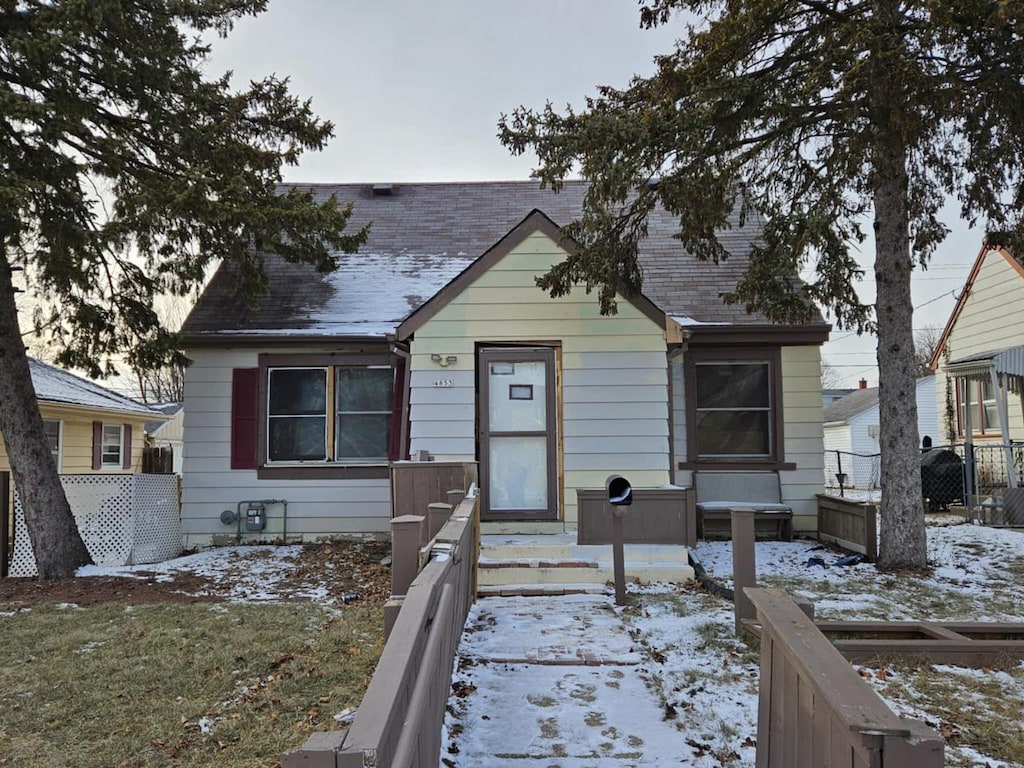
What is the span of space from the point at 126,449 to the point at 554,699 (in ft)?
62.0

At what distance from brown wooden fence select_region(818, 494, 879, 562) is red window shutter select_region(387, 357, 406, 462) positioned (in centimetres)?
564

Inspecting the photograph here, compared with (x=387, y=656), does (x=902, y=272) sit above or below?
above

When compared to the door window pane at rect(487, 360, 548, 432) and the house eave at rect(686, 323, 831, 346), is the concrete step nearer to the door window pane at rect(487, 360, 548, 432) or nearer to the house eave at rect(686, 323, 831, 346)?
the door window pane at rect(487, 360, 548, 432)

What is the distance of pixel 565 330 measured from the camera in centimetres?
823

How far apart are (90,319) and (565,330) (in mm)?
5939

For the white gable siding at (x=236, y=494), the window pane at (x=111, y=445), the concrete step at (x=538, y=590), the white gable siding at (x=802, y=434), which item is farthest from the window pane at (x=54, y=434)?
the white gable siding at (x=802, y=434)

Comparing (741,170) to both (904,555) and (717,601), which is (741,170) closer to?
(904,555)

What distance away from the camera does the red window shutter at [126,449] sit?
1936 centimetres

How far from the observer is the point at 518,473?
8.16 metres

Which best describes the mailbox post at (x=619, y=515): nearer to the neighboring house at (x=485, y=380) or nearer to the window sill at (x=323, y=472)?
the neighboring house at (x=485, y=380)

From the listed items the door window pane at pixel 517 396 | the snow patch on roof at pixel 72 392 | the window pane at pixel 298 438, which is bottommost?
the window pane at pixel 298 438

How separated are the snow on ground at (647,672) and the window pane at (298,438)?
4.73m

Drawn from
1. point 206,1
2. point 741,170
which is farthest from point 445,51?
point 741,170

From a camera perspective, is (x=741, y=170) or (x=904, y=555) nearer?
(x=904, y=555)
